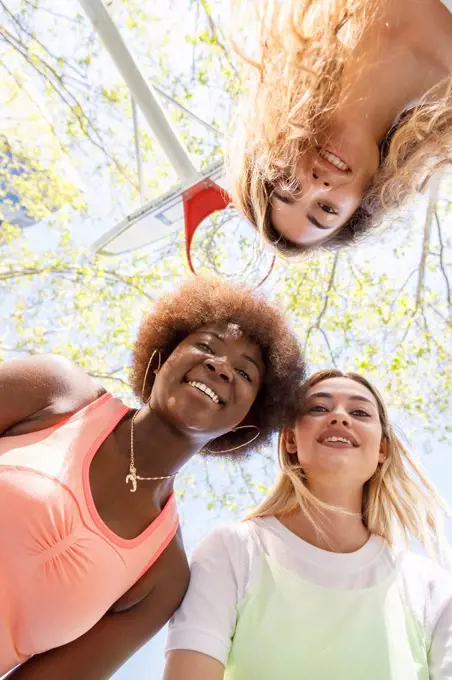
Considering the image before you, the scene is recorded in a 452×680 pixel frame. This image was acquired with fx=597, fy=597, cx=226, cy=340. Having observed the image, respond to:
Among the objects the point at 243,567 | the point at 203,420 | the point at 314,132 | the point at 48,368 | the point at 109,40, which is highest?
the point at 109,40

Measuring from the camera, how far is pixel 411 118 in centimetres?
206

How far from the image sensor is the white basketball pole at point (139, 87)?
3.16 meters

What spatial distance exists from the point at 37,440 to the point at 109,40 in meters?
2.20

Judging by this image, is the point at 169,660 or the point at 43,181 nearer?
the point at 169,660

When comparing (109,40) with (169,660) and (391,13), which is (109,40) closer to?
(391,13)

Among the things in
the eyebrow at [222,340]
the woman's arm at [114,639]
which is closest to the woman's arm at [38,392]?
the eyebrow at [222,340]

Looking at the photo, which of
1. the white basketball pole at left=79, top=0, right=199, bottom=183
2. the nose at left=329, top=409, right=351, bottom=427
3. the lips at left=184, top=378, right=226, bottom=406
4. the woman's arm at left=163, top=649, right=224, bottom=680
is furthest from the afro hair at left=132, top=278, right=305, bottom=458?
the woman's arm at left=163, top=649, right=224, bottom=680

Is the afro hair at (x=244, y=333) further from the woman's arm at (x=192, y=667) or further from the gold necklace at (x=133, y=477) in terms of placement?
the woman's arm at (x=192, y=667)

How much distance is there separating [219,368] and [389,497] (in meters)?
1.14

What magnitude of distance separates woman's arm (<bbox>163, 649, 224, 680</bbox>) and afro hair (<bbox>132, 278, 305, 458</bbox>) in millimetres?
1016

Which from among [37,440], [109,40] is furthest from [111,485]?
[109,40]

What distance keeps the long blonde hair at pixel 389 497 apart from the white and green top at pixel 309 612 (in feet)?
0.67

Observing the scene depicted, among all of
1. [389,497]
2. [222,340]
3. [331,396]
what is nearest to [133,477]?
[222,340]

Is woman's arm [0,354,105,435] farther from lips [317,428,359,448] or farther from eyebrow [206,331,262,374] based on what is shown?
lips [317,428,359,448]
